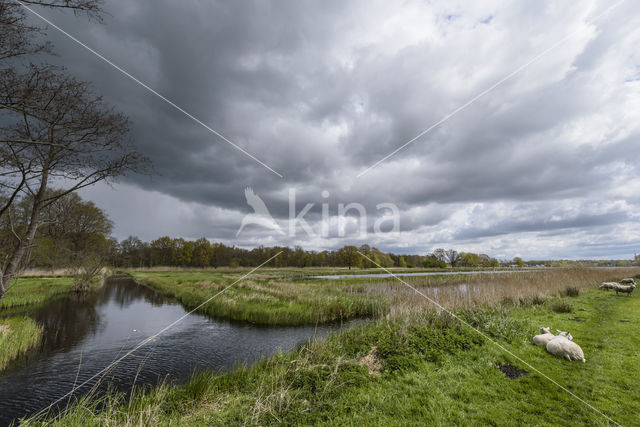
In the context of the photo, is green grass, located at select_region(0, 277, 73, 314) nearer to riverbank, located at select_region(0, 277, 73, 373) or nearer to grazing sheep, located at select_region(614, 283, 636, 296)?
riverbank, located at select_region(0, 277, 73, 373)

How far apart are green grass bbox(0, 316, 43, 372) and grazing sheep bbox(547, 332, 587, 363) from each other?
72.1ft

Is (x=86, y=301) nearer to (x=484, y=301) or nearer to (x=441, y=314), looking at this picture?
(x=441, y=314)

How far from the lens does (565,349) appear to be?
26.8ft

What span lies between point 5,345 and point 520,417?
2025 centimetres

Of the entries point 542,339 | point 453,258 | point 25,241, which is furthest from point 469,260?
point 25,241

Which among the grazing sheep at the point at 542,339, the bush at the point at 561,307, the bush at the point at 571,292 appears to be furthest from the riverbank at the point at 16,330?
the bush at the point at 571,292

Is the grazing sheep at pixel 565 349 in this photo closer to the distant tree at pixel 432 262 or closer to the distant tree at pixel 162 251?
the distant tree at pixel 162 251

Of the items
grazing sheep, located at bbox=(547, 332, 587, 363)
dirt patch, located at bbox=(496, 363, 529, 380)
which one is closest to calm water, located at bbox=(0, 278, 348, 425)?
dirt patch, located at bbox=(496, 363, 529, 380)

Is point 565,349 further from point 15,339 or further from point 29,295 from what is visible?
point 29,295

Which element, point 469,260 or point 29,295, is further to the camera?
point 469,260

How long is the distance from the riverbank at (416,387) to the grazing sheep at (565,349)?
0.32m

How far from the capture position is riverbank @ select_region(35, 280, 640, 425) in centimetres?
543

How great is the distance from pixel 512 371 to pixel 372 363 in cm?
417

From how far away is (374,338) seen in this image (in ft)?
33.8
